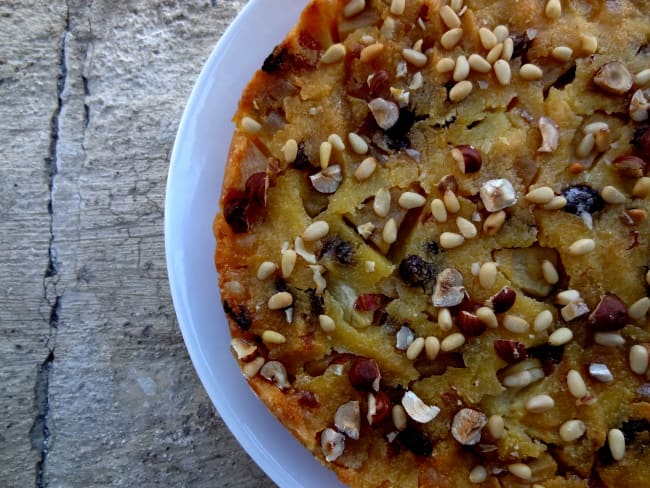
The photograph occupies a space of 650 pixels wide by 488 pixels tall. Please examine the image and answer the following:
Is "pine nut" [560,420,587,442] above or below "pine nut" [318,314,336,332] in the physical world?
below

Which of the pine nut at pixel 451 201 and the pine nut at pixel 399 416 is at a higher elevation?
the pine nut at pixel 451 201

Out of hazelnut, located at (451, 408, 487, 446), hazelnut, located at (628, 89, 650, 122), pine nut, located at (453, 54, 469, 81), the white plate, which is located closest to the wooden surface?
the white plate

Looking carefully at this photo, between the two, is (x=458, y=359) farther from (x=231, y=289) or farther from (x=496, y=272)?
(x=231, y=289)

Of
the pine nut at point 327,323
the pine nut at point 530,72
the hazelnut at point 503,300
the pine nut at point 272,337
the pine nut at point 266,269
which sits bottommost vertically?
the pine nut at point 272,337

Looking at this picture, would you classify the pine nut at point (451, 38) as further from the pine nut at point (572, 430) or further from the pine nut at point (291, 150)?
the pine nut at point (572, 430)

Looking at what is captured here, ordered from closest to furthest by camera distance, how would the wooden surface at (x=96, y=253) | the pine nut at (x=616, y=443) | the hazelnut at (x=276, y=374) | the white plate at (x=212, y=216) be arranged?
the pine nut at (x=616, y=443), the hazelnut at (x=276, y=374), the white plate at (x=212, y=216), the wooden surface at (x=96, y=253)

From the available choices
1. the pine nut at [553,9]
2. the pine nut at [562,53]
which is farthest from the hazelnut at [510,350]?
the pine nut at [553,9]

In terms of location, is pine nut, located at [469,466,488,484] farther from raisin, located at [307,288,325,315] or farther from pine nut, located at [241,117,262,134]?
pine nut, located at [241,117,262,134]
